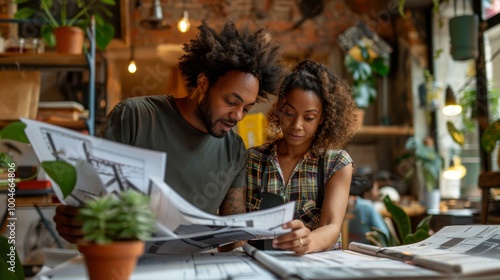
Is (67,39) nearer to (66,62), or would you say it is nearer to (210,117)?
(66,62)

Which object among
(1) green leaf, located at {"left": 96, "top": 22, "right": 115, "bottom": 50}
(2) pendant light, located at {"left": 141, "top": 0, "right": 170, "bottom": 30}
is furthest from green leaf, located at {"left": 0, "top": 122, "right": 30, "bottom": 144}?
(2) pendant light, located at {"left": 141, "top": 0, "right": 170, "bottom": 30}

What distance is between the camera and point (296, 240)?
99 cm

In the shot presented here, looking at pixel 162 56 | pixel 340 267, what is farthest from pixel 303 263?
pixel 162 56

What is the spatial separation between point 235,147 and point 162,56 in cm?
340

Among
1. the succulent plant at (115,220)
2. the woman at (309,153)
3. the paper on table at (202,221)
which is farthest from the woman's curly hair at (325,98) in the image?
the succulent plant at (115,220)

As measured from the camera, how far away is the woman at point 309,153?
4.42 ft

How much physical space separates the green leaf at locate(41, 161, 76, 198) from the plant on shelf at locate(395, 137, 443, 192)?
13.0 ft

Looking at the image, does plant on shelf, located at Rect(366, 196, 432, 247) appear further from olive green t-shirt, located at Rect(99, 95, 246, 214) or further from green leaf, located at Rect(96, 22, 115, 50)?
green leaf, located at Rect(96, 22, 115, 50)

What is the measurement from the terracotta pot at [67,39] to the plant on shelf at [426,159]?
2.83 meters

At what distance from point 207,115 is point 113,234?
31.3 inches

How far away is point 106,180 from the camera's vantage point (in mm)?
752

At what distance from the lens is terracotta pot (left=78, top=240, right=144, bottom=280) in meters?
0.62

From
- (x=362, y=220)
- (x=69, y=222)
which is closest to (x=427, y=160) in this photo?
(x=362, y=220)

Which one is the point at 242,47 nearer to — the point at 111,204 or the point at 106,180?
the point at 106,180
